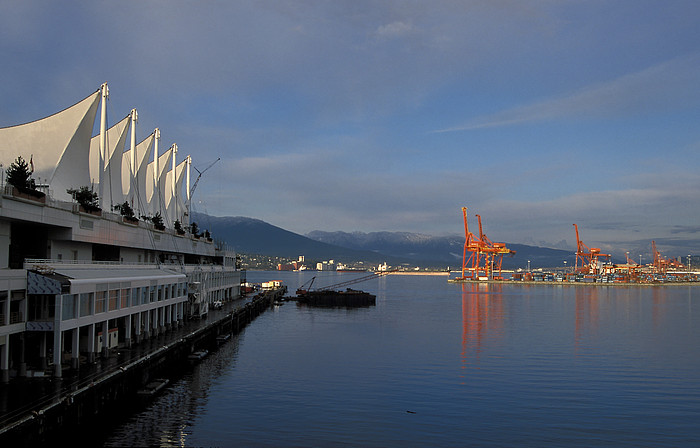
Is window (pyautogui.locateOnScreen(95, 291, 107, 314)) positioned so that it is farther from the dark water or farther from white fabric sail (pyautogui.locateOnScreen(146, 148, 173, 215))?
white fabric sail (pyautogui.locateOnScreen(146, 148, 173, 215))

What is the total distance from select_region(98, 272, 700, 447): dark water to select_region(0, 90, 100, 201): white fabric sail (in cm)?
1682

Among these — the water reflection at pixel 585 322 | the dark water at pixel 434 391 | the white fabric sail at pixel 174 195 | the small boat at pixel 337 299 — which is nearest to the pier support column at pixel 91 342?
the dark water at pixel 434 391

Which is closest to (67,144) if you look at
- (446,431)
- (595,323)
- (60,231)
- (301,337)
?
(60,231)

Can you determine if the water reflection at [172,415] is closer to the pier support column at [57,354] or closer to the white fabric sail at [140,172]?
the pier support column at [57,354]

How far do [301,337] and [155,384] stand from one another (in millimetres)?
25676

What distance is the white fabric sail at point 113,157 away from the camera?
51.6 meters

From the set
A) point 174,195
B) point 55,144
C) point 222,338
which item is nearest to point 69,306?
point 55,144

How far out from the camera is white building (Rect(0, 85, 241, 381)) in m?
23.7

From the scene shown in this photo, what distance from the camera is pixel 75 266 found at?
28297mm

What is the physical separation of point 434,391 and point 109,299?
59.5 ft

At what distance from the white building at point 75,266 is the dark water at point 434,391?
462 cm

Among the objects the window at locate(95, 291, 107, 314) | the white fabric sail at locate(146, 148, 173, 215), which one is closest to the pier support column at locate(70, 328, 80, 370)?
the window at locate(95, 291, 107, 314)

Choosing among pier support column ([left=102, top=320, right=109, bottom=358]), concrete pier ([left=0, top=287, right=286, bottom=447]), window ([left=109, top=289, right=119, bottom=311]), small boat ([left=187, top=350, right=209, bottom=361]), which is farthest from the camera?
small boat ([left=187, top=350, right=209, bottom=361])

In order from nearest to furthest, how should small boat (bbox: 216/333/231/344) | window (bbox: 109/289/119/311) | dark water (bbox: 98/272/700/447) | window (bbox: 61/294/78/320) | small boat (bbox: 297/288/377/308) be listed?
1. window (bbox: 61/294/78/320)
2. dark water (bbox: 98/272/700/447)
3. window (bbox: 109/289/119/311)
4. small boat (bbox: 216/333/231/344)
5. small boat (bbox: 297/288/377/308)
